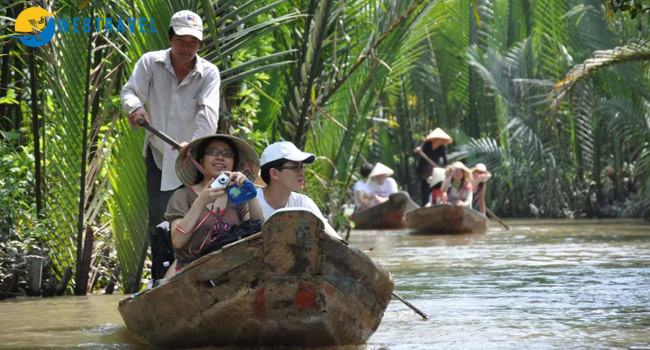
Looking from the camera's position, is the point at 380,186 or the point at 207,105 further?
the point at 380,186

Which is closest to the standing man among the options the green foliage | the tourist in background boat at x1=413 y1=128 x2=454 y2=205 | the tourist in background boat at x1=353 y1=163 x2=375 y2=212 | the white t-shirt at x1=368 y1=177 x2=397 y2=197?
the green foliage

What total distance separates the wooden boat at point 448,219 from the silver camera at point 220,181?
1099 centimetres

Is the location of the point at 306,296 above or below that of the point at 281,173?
below

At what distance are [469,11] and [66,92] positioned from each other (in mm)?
16072

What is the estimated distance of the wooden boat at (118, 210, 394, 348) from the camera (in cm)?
474

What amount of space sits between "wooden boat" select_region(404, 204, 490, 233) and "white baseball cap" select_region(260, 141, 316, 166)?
10.5m

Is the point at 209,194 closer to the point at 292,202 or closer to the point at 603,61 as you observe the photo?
the point at 292,202

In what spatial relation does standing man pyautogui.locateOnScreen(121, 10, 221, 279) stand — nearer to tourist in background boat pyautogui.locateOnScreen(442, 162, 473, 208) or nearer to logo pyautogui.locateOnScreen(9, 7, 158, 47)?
logo pyautogui.locateOnScreen(9, 7, 158, 47)

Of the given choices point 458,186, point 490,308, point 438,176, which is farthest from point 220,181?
point 438,176

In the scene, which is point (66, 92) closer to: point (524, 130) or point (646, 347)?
point (646, 347)

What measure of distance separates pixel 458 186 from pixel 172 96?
1115cm

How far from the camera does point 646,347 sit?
5.16m

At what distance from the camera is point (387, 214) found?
19.2 meters

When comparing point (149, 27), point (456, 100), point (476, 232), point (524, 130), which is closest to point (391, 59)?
point (149, 27)
